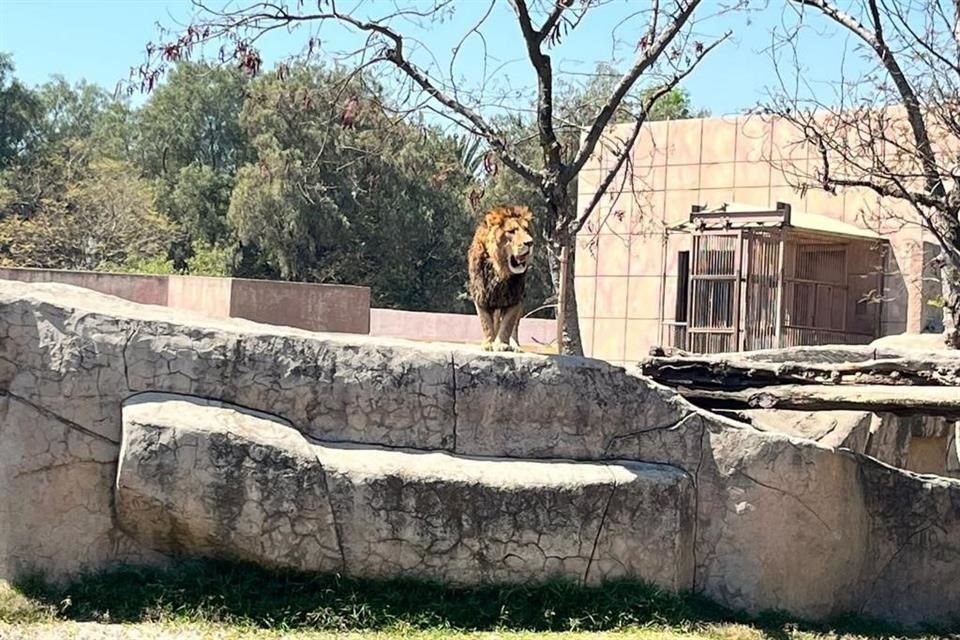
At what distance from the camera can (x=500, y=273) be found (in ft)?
27.9

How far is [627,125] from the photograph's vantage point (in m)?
21.5

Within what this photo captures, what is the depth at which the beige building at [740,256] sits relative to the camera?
Result: 1775cm

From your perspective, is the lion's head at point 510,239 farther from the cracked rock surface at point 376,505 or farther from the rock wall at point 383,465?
the cracked rock surface at point 376,505

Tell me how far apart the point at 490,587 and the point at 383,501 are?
859mm

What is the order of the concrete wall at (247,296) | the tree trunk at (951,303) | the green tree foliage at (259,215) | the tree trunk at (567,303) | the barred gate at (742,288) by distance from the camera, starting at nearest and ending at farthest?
the tree trunk at (567,303) → the tree trunk at (951,303) → the barred gate at (742,288) → the concrete wall at (247,296) → the green tree foliage at (259,215)

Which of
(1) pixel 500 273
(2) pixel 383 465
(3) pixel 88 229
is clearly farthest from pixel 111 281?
(3) pixel 88 229

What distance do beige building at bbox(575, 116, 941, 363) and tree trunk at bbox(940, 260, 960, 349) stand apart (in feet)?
12.2

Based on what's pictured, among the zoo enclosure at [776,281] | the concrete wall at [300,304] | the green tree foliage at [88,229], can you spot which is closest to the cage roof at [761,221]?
the zoo enclosure at [776,281]

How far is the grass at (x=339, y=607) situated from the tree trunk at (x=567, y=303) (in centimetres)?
245

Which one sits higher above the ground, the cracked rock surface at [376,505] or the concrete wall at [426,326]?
the concrete wall at [426,326]

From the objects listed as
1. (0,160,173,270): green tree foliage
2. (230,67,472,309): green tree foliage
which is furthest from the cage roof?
(0,160,173,270): green tree foliage

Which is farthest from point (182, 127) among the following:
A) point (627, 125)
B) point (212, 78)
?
point (627, 125)

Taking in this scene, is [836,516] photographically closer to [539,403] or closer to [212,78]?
[539,403]

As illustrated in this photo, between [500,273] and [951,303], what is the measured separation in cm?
524
